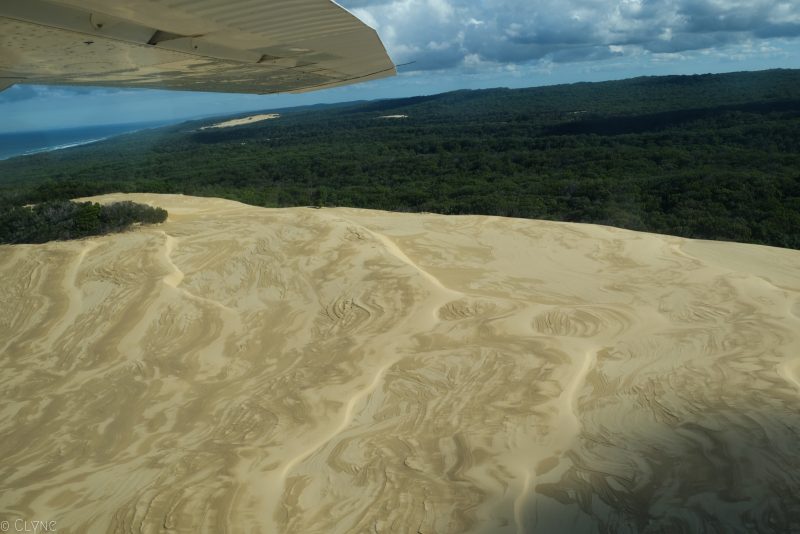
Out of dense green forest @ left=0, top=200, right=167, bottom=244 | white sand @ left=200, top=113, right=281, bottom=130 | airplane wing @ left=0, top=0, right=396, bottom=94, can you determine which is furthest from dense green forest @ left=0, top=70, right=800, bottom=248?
airplane wing @ left=0, top=0, right=396, bottom=94

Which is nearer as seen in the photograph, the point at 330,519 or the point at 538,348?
the point at 330,519

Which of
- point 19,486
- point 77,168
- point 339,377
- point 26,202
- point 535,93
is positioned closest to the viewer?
point 19,486

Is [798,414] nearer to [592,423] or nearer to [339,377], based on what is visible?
[592,423]

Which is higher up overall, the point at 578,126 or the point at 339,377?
the point at 339,377

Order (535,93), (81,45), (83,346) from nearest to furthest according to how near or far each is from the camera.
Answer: (81,45)
(83,346)
(535,93)

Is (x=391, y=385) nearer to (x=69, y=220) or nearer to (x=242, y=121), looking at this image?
(x=69, y=220)

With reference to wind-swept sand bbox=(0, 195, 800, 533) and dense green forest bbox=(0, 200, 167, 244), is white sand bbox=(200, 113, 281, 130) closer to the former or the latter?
dense green forest bbox=(0, 200, 167, 244)

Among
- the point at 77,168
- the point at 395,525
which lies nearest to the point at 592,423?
the point at 395,525
